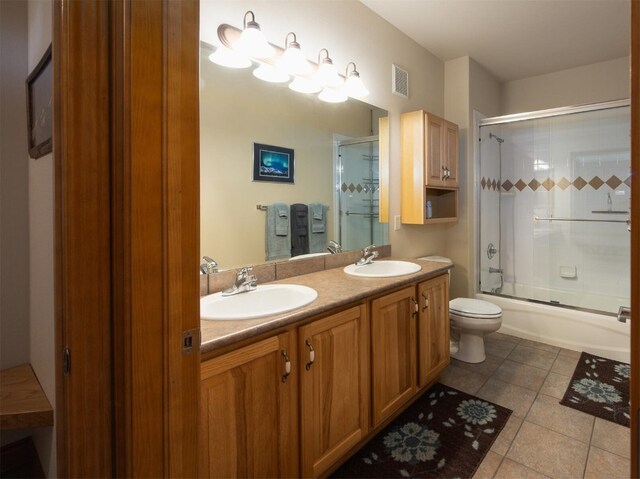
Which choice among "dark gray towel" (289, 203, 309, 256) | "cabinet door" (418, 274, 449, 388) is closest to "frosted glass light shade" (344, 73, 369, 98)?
"dark gray towel" (289, 203, 309, 256)

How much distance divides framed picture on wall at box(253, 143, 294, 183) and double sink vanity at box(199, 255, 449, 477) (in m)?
0.52

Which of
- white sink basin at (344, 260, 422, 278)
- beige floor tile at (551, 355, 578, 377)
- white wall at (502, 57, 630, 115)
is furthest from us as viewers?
white wall at (502, 57, 630, 115)

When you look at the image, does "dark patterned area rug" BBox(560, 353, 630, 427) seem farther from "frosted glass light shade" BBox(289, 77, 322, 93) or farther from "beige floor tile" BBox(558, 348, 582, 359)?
"frosted glass light shade" BBox(289, 77, 322, 93)

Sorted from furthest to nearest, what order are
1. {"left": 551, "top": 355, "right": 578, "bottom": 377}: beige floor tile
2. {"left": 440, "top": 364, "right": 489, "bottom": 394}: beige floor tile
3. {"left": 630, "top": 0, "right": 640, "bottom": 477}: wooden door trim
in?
{"left": 551, "top": 355, "right": 578, "bottom": 377}: beige floor tile, {"left": 440, "top": 364, "right": 489, "bottom": 394}: beige floor tile, {"left": 630, "top": 0, "right": 640, "bottom": 477}: wooden door trim

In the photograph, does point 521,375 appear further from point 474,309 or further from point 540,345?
point 540,345

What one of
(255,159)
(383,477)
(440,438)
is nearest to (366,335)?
(383,477)

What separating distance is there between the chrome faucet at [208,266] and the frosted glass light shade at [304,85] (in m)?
1.05

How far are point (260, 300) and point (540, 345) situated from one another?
2.65 meters

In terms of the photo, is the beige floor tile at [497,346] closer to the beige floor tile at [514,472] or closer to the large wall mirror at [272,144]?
the beige floor tile at [514,472]

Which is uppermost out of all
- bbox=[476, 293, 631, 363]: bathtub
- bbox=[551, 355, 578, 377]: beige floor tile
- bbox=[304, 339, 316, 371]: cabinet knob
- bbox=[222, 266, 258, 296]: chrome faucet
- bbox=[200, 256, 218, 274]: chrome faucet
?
bbox=[200, 256, 218, 274]: chrome faucet

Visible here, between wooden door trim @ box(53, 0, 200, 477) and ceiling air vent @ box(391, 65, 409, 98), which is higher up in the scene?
ceiling air vent @ box(391, 65, 409, 98)

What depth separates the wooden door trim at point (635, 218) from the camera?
0.47 m

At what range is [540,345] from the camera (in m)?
2.96

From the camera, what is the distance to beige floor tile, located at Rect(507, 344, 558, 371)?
2.61 metres
